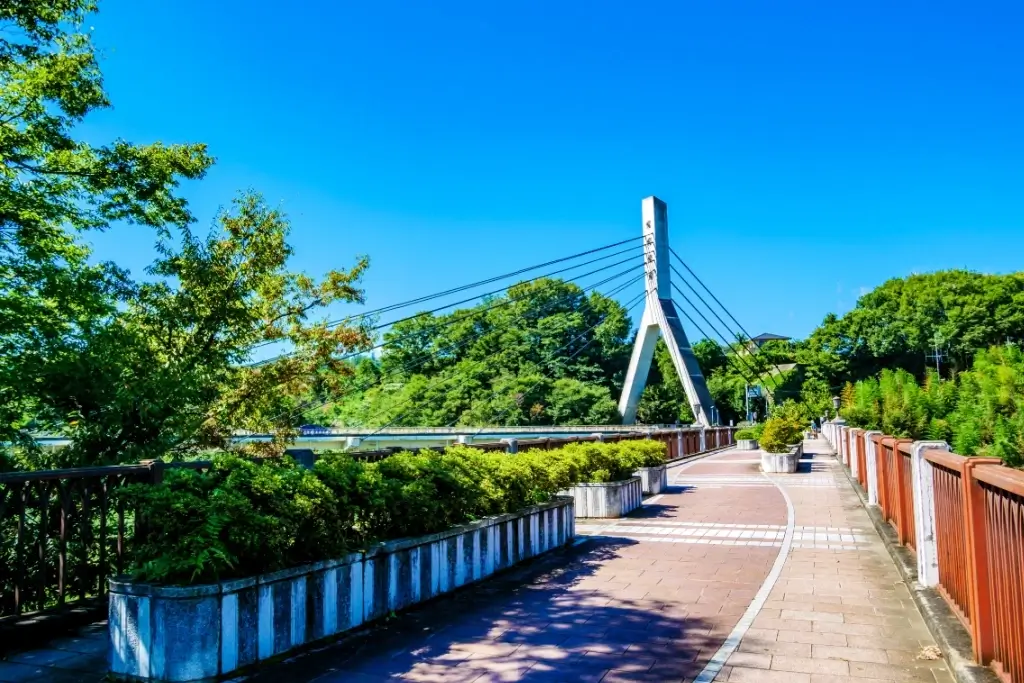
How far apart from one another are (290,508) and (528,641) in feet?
5.75

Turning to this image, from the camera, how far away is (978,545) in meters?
3.48

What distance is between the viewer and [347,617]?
15.0 ft

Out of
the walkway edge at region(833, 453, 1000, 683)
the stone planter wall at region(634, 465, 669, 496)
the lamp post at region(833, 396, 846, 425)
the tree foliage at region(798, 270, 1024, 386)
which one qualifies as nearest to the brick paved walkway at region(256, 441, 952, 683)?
the walkway edge at region(833, 453, 1000, 683)

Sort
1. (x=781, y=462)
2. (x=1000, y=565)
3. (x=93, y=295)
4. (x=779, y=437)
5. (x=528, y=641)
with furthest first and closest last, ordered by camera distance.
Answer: (x=779, y=437) → (x=781, y=462) → (x=93, y=295) → (x=528, y=641) → (x=1000, y=565)

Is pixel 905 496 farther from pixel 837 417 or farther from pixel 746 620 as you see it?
pixel 837 417

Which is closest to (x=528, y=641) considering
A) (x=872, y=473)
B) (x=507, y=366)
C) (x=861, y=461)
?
(x=872, y=473)

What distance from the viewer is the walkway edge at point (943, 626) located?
337 cm

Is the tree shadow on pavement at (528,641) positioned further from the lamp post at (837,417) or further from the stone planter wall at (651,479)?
the lamp post at (837,417)

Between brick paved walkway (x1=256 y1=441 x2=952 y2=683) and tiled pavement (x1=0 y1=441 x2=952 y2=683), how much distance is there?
0.04 ft

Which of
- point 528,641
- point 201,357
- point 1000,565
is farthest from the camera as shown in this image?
point 201,357

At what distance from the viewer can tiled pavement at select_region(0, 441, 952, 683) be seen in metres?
3.93

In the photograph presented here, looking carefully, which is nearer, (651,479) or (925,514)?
(925,514)

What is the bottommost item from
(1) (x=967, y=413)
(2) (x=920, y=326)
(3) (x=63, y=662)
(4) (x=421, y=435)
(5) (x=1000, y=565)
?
(4) (x=421, y=435)

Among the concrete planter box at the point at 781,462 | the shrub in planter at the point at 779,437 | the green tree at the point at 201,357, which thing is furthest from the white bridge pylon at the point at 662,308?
the green tree at the point at 201,357
